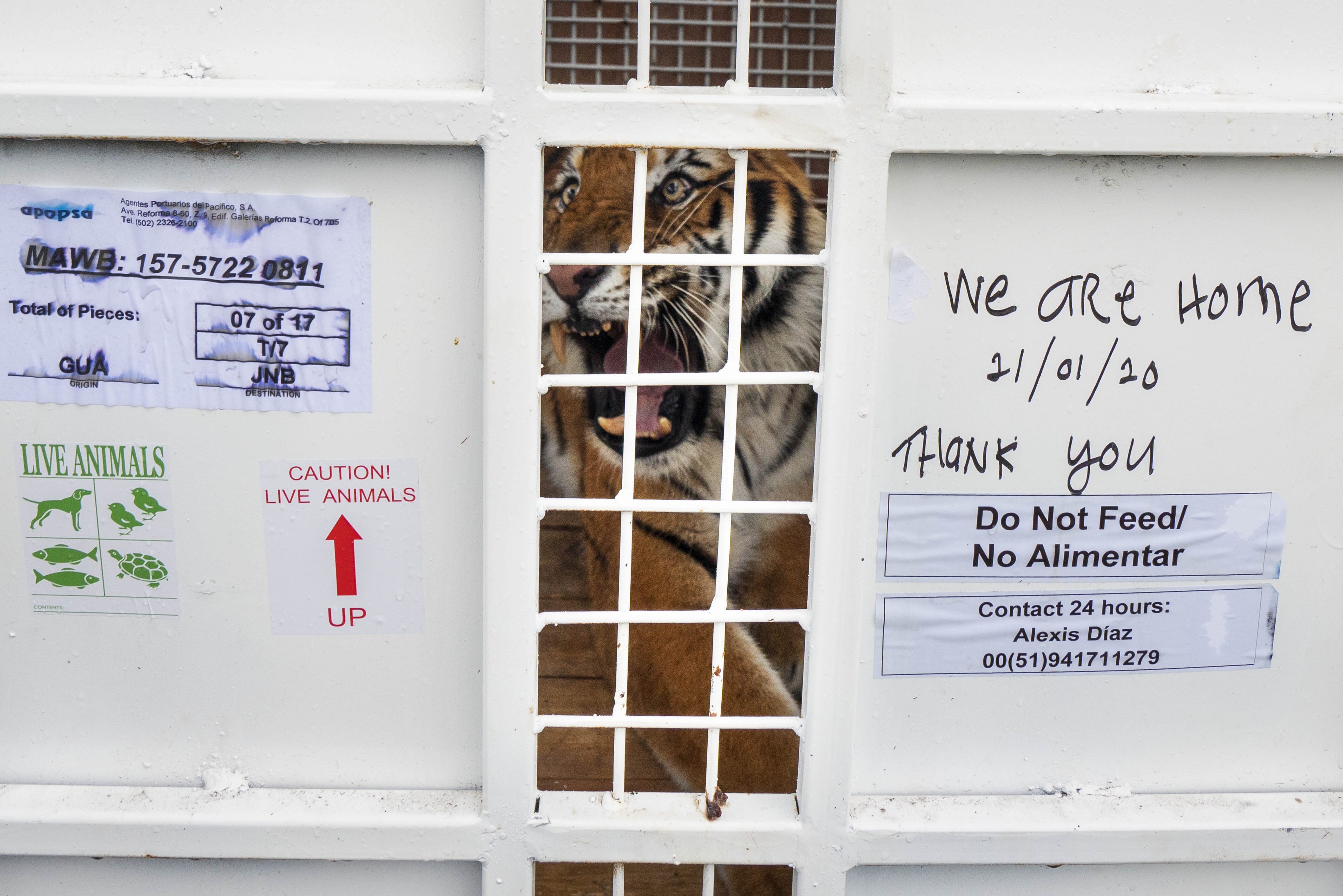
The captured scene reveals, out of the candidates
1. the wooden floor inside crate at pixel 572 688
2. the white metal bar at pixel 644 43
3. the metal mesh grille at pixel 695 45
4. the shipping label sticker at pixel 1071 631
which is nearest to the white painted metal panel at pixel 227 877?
the wooden floor inside crate at pixel 572 688

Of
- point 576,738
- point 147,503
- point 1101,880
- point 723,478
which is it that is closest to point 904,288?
point 723,478

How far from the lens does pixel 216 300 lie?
1429 mm

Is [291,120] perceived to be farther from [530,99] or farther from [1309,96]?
[1309,96]

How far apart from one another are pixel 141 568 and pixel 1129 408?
1.62m

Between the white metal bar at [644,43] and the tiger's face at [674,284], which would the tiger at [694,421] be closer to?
the tiger's face at [674,284]

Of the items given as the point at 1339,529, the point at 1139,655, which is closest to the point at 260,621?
the point at 1139,655

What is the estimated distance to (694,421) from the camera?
2066mm

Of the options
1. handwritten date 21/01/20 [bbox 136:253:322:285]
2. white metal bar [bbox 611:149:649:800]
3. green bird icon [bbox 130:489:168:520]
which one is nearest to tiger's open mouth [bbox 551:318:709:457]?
white metal bar [bbox 611:149:649:800]

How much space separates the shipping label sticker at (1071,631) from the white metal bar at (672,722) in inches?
7.4

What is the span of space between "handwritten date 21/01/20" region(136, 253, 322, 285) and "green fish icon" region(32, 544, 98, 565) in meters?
0.47

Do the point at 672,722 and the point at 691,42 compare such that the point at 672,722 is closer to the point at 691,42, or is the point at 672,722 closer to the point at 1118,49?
the point at 1118,49

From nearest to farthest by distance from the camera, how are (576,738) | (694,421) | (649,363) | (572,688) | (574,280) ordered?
(574,280) < (649,363) < (694,421) < (576,738) < (572,688)

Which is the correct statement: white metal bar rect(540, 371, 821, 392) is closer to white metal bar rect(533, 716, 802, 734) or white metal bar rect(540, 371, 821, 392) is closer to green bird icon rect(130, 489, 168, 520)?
white metal bar rect(533, 716, 802, 734)

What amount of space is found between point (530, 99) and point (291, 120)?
344 mm
